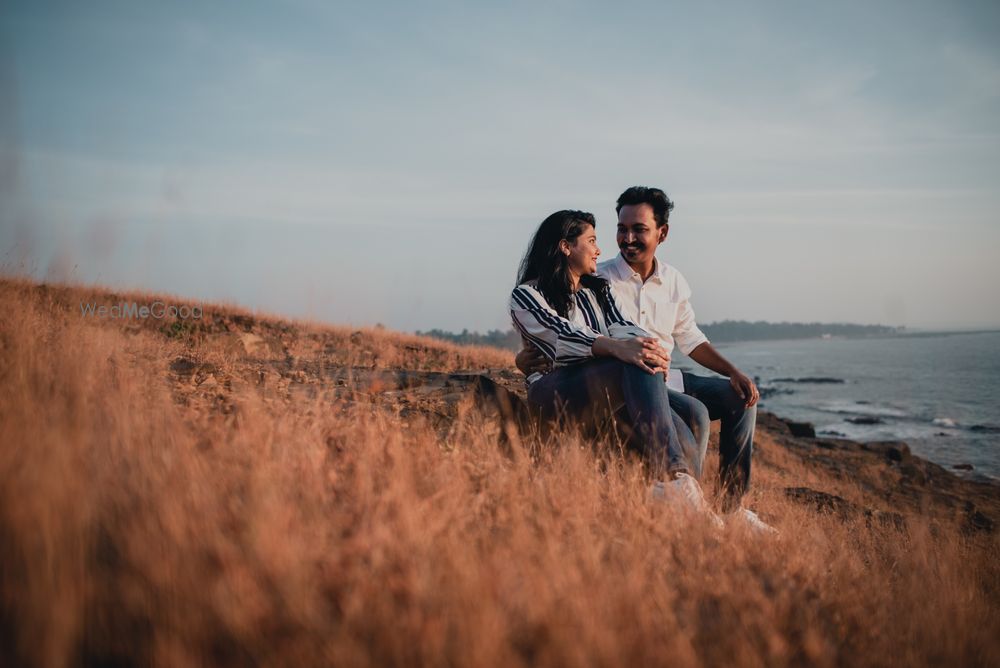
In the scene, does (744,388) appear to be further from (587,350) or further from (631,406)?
(587,350)

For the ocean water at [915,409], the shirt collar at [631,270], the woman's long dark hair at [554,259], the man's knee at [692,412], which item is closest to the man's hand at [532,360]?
the woman's long dark hair at [554,259]

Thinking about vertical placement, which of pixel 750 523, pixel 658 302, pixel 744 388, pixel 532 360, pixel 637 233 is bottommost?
pixel 750 523

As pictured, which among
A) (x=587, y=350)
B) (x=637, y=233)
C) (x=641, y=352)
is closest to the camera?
(x=641, y=352)

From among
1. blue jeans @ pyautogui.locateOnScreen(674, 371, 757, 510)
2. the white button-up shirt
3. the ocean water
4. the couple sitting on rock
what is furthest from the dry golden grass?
the ocean water

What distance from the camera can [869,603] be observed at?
85.5 inches

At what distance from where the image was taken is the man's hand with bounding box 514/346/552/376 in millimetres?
4012

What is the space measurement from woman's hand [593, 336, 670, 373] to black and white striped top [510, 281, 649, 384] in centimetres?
21

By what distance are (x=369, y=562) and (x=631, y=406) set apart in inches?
82.0

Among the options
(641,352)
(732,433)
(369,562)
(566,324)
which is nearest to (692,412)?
(732,433)

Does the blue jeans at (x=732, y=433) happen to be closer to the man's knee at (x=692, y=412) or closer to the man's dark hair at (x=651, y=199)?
the man's knee at (x=692, y=412)

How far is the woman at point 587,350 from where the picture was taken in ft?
10.8

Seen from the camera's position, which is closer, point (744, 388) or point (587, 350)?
point (587, 350)

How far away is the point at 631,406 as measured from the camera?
11.1 feet

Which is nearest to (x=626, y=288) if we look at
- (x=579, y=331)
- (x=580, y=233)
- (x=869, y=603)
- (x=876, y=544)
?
(x=580, y=233)
